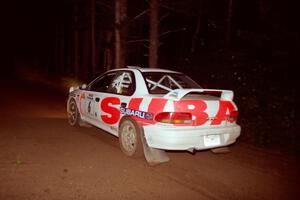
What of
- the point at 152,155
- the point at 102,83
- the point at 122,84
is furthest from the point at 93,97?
the point at 152,155

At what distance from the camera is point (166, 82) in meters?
6.51

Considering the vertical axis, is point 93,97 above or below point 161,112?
above

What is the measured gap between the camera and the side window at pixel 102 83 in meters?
7.10

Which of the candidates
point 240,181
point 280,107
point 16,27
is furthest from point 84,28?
point 16,27

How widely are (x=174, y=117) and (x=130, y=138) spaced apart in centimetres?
124

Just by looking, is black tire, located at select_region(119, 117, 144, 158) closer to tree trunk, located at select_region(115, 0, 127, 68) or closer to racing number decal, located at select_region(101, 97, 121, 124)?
racing number decal, located at select_region(101, 97, 121, 124)

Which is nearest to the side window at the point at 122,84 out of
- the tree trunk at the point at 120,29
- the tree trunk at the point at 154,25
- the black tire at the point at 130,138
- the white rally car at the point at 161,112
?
the white rally car at the point at 161,112

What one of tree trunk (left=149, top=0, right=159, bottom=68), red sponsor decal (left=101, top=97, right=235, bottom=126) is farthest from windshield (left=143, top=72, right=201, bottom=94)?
tree trunk (left=149, top=0, right=159, bottom=68)

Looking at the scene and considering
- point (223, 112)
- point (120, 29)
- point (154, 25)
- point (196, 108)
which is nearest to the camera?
point (196, 108)

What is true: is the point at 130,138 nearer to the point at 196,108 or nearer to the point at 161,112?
the point at 161,112

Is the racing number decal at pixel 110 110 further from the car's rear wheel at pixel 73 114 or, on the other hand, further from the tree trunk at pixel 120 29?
the tree trunk at pixel 120 29

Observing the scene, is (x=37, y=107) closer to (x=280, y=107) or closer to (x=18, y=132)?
(x=18, y=132)

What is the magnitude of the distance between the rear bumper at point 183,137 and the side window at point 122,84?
3.44 ft

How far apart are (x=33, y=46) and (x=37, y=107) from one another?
4861 centimetres
